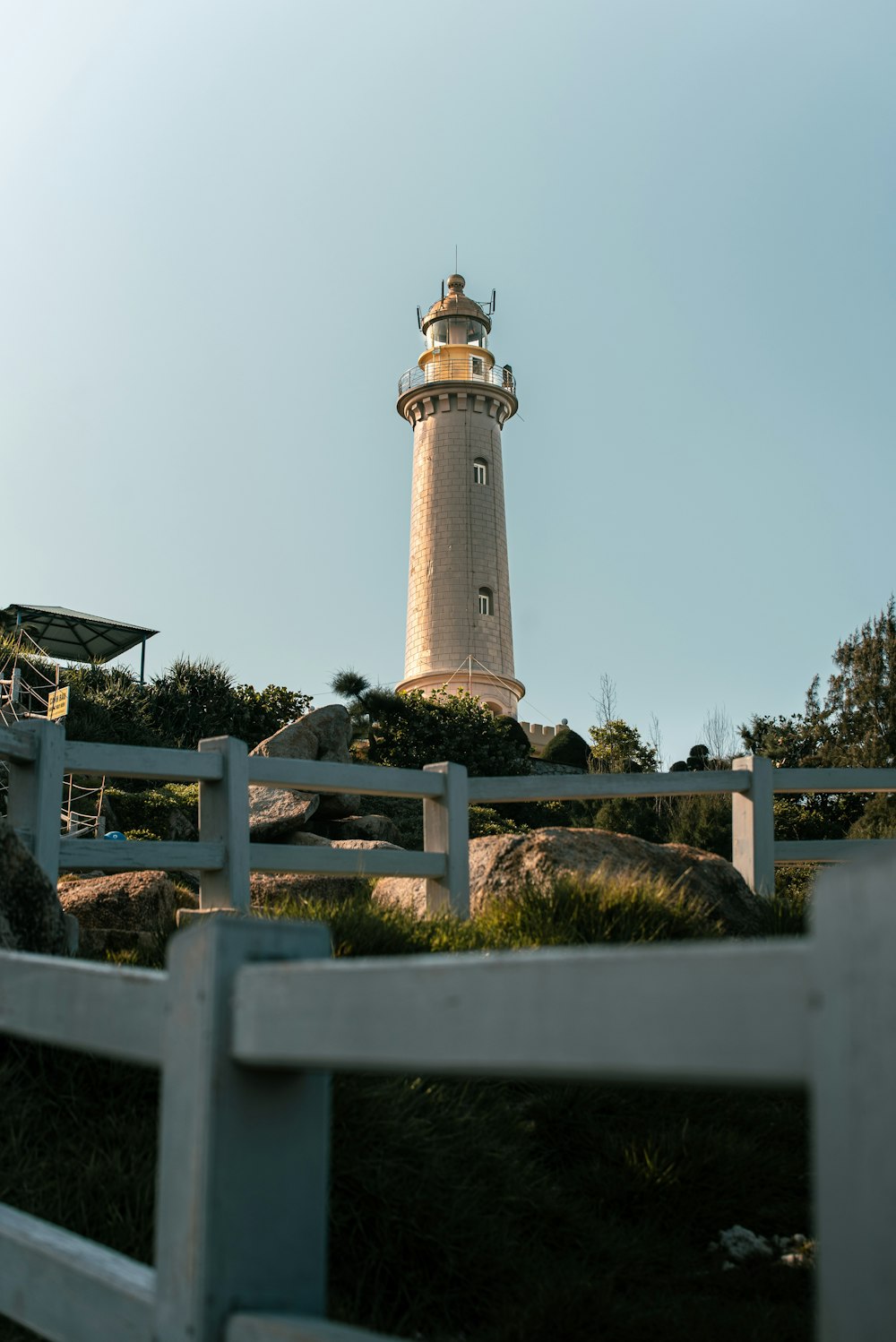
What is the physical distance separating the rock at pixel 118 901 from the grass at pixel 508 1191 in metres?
2.44

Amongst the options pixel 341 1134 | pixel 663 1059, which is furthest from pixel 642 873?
pixel 663 1059

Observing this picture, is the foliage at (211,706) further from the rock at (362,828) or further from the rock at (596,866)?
the rock at (596,866)

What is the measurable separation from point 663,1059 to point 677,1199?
2969 mm

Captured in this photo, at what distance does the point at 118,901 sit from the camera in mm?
6793

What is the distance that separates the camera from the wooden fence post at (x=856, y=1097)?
1.19m

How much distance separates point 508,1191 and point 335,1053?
236 cm

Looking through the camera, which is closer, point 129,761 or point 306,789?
point 129,761

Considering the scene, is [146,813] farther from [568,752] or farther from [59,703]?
[568,752]

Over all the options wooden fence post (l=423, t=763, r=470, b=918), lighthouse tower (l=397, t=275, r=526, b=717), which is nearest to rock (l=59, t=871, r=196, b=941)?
wooden fence post (l=423, t=763, r=470, b=918)

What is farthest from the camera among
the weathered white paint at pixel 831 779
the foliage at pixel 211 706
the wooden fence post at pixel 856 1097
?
the foliage at pixel 211 706

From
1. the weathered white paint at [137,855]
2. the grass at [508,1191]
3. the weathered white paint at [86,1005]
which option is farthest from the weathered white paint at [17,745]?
the weathered white paint at [86,1005]

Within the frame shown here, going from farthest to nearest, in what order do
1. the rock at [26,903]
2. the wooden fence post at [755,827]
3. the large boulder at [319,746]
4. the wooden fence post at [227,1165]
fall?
the large boulder at [319,746]
the wooden fence post at [755,827]
the rock at [26,903]
the wooden fence post at [227,1165]

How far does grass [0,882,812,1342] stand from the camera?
3.17 metres

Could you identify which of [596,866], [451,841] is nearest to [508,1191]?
[596,866]
